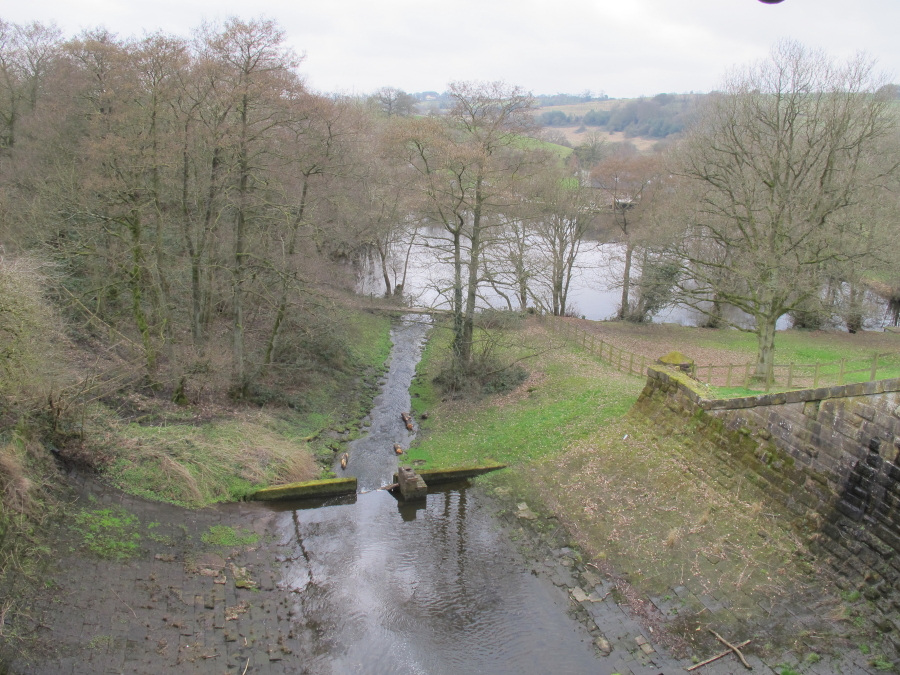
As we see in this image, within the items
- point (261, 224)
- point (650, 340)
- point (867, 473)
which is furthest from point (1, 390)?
point (650, 340)

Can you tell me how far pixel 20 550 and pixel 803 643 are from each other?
1272 cm

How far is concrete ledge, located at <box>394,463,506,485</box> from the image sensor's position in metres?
16.0

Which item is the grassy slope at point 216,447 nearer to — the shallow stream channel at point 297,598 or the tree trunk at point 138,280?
the shallow stream channel at point 297,598

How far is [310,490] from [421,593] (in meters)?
4.85

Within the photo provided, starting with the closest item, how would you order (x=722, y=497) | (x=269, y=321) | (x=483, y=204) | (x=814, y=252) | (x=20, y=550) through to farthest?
(x=20, y=550) < (x=722, y=497) < (x=814, y=252) < (x=483, y=204) < (x=269, y=321)

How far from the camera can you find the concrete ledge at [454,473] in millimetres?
15961

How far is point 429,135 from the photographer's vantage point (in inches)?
758

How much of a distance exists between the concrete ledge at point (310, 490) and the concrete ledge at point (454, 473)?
1470mm

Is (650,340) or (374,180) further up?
(374,180)

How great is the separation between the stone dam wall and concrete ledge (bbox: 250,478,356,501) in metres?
9.42

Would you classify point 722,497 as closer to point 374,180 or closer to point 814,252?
point 814,252

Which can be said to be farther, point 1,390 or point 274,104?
point 274,104

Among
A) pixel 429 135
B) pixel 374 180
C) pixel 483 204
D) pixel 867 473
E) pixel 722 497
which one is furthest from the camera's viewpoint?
pixel 374 180

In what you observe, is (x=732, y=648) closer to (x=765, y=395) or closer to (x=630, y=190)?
(x=765, y=395)
